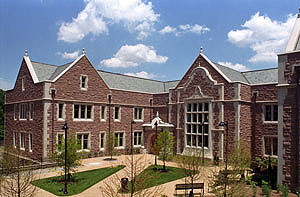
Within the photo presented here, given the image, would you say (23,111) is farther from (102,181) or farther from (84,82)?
(102,181)

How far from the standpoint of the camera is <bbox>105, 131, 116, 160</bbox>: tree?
26.5 m

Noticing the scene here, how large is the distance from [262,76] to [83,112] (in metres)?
20.4

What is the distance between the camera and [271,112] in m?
22.9

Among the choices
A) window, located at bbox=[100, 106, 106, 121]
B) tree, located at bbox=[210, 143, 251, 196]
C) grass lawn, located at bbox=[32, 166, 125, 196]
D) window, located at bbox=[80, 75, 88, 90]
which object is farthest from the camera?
window, located at bbox=[100, 106, 106, 121]

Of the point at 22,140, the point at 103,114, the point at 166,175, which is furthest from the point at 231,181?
the point at 22,140

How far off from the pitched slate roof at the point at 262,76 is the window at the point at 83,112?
18761mm

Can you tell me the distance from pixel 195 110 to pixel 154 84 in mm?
13453

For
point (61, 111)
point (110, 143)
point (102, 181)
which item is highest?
point (61, 111)

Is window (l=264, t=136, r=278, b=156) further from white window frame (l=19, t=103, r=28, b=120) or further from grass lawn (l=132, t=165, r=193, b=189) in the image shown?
white window frame (l=19, t=103, r=28, b=120)

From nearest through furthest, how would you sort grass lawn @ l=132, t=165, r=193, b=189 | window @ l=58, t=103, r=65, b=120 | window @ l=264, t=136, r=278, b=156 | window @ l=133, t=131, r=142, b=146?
grass lawn @ l=132, t=165, r=193, b=189, window @ l=264, t=136, r=278, b=156, window @ l=58, t=103, r=65, b=120, window @ l=133, t=131, r=142, b=146

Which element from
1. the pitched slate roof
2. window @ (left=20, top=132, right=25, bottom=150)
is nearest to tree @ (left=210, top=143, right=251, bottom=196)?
the pitched slate roof

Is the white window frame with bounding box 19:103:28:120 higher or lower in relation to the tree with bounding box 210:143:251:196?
higher

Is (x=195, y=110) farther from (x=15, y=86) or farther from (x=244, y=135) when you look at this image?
(x=15, y=86)

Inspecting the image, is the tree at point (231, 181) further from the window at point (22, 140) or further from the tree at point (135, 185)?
the window at point (22, 140)
